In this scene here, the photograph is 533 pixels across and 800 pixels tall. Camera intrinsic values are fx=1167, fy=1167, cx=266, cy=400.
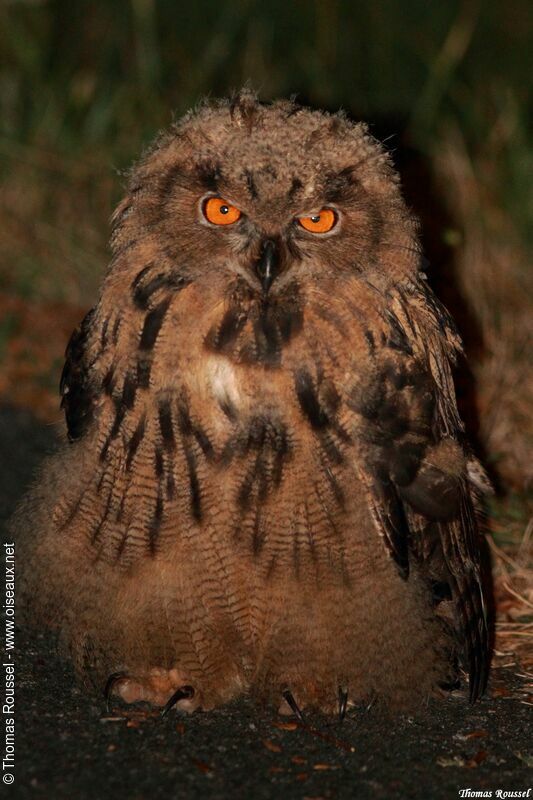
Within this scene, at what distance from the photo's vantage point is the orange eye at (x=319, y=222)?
336 cm

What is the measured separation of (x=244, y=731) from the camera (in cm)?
343

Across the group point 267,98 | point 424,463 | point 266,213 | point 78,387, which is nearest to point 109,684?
point 78,387

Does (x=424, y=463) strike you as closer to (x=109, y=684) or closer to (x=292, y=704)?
(x=292, y=704)

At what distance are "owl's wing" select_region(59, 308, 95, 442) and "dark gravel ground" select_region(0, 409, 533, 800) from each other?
82 centimetres

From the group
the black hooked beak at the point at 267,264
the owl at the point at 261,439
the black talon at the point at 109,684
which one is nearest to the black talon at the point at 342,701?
the owl at the point at 261,439

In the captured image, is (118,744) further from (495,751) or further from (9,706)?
(495,751)

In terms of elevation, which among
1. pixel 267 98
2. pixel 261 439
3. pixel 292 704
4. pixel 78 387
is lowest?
pixel 292 704

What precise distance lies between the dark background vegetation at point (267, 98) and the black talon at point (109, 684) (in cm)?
179

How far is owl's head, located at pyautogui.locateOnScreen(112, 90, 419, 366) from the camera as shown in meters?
3.29

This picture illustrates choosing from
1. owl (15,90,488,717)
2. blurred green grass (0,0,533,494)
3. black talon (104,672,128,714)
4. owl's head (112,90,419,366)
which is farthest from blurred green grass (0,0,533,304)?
black talon (104,672,128,714)

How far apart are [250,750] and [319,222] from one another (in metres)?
1.52

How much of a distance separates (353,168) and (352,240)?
0.22 m

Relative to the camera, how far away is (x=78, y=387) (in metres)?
3.55

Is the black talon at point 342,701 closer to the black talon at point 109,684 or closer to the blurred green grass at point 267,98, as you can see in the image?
the black talon at point 109,684
